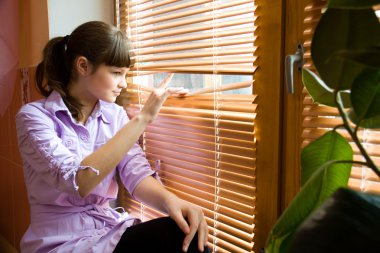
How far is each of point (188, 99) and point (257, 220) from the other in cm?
42

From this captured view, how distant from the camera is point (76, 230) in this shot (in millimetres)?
1181

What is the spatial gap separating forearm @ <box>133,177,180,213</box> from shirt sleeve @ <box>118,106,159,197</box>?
0.06 ft

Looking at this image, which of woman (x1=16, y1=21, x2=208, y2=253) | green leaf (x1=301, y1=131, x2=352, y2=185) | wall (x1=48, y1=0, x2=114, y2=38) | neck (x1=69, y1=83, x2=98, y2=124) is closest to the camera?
green leaf (x1=301, y1=131, x2=352, y2=185)

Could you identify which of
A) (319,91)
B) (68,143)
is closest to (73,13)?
(68,143)

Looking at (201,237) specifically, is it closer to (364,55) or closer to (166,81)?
(166,81)

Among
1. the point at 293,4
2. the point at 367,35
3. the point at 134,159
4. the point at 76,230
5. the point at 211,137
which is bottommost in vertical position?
the point at 76,230

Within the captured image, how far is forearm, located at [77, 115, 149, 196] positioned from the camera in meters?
1.04

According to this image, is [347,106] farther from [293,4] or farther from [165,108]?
[165,108]

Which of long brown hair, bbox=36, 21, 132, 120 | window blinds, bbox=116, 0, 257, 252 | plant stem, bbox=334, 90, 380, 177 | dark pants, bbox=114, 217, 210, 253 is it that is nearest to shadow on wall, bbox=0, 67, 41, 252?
long brown hair, bbox=36, 21, 132, 120

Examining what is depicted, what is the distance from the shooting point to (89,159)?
1.07 metres

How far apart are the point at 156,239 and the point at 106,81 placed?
51 cm

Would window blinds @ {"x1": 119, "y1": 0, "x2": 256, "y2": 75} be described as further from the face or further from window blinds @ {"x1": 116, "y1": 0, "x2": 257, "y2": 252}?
the face

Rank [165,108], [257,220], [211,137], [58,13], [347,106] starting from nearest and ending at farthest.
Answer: [347,106] → [257,220] → [211,137] → [165,108] → [58,13]

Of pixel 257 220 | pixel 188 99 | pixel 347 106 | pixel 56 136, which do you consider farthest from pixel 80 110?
pixel 347 106
